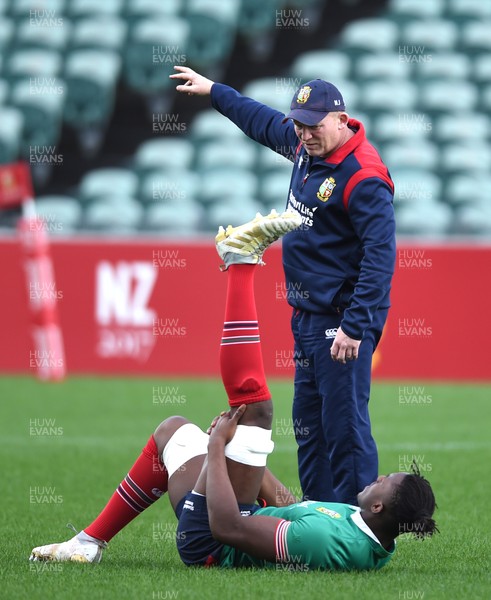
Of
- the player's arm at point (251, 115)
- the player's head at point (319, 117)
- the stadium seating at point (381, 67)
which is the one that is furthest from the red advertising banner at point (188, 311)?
the player's head at point (319, 117)

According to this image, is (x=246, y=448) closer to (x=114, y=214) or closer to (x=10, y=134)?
(x=114, y=214)

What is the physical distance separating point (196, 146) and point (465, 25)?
532cm

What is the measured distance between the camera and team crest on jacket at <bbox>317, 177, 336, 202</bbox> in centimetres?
566

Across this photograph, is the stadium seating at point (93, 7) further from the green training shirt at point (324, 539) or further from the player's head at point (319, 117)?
the green training shirt at point (324, 539)

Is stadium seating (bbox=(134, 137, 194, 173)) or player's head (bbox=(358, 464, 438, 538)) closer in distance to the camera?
player's head (bbox=(358, 464, 438, 538))

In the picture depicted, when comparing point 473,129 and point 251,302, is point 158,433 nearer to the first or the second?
point 251,302

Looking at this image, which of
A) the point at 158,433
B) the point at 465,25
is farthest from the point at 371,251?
the point at 465,25

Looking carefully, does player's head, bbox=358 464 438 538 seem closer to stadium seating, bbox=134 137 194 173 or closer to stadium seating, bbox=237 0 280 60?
stadium seating, bbox=134 137 194 173

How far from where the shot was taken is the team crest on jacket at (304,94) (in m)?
5.62

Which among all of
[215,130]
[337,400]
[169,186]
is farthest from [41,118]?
[337,400]

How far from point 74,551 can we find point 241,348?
4.00 feet

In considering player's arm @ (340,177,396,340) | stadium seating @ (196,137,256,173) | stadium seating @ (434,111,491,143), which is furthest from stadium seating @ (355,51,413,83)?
player's arm @ (340,177,396,340)

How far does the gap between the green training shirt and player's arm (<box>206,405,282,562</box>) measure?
0.12ft

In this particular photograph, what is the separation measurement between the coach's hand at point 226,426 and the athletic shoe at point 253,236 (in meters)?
0.65
